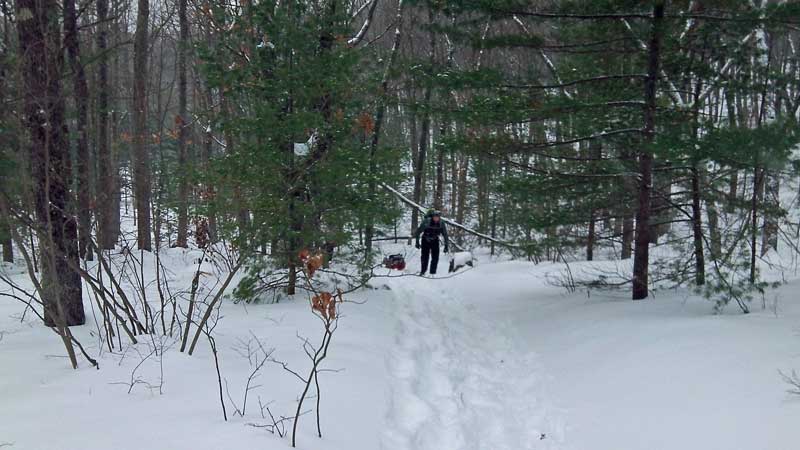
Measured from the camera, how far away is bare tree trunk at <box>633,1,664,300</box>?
7613 mm

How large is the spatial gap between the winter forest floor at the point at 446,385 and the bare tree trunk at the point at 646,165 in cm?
52

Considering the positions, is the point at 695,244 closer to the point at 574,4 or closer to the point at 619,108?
the point at 619,108

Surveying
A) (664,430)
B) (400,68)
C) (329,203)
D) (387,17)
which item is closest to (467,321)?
(329,203)

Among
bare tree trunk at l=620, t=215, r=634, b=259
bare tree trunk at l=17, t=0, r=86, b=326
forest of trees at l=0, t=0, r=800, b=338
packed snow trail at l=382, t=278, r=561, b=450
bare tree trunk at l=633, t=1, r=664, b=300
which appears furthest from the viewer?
bare tree trunk at l=620, t=215, r=634, b=259

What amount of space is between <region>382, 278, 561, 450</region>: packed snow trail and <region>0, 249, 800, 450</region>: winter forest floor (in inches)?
0.9

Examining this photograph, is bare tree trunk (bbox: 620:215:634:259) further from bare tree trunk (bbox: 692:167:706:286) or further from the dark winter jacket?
the dark winter jacket

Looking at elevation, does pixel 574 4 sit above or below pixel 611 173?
above

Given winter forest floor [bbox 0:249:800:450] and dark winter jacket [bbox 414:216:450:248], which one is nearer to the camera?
winter forest floor [bbox 0:249:800:450]

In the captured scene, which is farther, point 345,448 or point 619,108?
point 619,108

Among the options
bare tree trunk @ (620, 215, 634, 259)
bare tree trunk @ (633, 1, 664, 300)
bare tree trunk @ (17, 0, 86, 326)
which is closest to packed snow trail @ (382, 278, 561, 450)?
bare tree trunk @ (633, 1, 664, 300)

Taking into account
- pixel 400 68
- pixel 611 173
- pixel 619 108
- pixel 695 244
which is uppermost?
pixel 400 68

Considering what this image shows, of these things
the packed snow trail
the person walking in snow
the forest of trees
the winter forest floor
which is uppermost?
the forest of trees

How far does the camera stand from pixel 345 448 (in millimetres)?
3941

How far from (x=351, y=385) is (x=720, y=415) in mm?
3089
